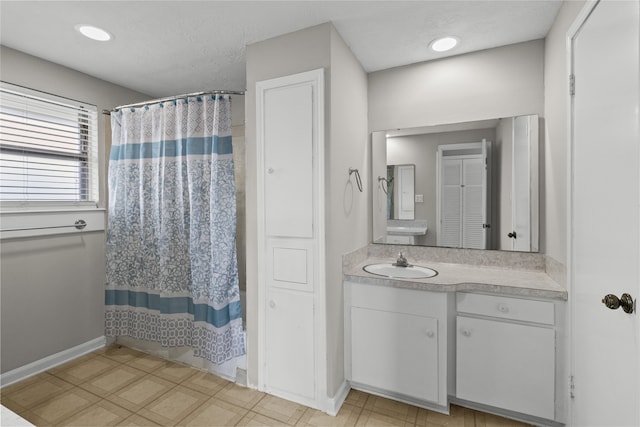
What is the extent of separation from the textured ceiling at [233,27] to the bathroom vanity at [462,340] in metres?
1.51

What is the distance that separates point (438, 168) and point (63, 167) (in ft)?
9.55

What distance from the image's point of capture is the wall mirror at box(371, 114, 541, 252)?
203 cm

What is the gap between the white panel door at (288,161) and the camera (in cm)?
182

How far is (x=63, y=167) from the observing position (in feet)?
7.98

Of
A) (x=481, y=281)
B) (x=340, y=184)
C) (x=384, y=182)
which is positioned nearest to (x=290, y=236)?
(x=340, y=184)

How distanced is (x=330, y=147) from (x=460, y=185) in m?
1.07

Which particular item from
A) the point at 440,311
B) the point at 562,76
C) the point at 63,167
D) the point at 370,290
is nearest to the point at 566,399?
the point at 440,311

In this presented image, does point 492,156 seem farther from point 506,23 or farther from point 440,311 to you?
point 440,311

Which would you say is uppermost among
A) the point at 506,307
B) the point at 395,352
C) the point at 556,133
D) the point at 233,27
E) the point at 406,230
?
the point at 233,27

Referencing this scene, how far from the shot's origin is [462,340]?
1.78 metres

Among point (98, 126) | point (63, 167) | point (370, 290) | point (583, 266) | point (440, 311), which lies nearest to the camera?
point (583, 266)

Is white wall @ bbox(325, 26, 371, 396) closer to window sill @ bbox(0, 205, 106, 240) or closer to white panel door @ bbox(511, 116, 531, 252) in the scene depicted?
white panel door @ bbox(511, 116, 531, 252)

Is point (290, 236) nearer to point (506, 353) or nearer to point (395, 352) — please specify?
point (395, 352)

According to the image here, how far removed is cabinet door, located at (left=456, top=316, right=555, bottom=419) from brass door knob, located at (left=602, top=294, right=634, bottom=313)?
59 cm
